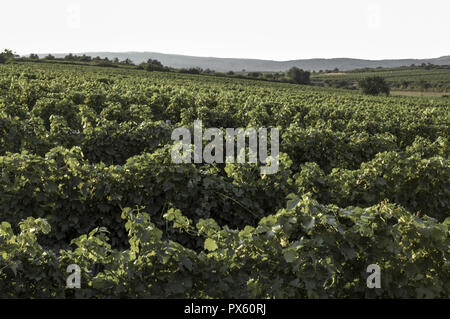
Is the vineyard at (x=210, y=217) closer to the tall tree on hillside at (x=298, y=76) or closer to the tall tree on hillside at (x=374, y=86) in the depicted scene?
the tall tree on hillside at (x=374, y=86)

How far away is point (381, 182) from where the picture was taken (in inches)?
263

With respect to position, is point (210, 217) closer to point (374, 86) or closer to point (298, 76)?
point (374, 86)

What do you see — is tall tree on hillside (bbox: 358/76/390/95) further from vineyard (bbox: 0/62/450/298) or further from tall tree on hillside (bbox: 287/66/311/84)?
vineyard (bbox: 0/62/450/298)

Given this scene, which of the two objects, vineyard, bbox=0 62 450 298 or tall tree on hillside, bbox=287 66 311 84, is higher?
tall tree on hillside, bbox=287 66 311 84

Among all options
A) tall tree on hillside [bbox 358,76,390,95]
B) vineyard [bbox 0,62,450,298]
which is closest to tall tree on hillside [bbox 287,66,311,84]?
tall tree on hillside [bbox 358,76,390,95]

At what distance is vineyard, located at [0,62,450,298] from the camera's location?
12.5 feet

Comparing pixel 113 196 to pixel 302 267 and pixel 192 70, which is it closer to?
pixel 302 267

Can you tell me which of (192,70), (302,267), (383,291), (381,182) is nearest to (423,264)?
(383,291)

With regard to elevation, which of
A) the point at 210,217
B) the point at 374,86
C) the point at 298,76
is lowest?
the point at 210,217

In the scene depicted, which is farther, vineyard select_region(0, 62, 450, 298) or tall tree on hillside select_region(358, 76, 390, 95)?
tall tree on hillside select_region(358, 76, 390, 95)

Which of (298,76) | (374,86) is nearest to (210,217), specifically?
(374,86)

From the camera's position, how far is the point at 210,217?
22.6ft

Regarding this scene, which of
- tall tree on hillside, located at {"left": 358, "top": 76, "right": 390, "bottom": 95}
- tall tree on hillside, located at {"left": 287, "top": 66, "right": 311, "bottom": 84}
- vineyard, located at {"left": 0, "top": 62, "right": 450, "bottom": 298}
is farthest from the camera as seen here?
tall tree on hillside, located at {"left": 287, "top": 66, "right": 311, "bottom": 84}

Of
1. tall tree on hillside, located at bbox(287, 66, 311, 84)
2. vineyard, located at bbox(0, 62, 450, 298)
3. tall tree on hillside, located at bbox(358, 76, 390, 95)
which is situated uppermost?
tall tree on hillside, located at bbox(287, 66, 311, 84)
